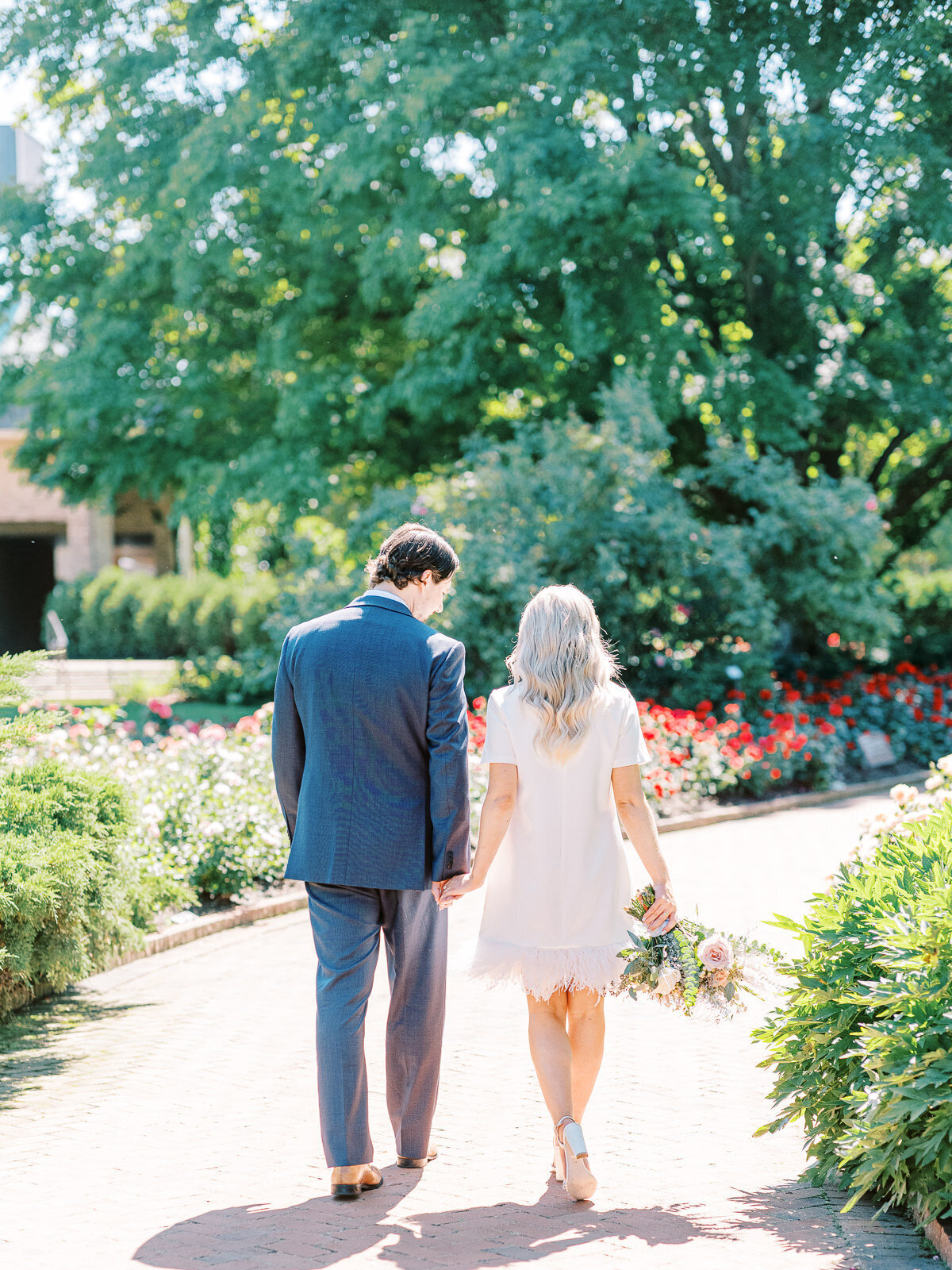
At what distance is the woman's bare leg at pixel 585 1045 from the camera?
3.75 metres

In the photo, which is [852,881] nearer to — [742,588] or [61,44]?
[742,588]

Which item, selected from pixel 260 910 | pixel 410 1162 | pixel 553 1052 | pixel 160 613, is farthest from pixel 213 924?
pixel 160 613

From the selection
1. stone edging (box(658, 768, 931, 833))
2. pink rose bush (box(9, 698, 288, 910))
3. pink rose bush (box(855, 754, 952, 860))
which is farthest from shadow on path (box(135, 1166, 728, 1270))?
stone edging (box(658, 768, 931, 833))

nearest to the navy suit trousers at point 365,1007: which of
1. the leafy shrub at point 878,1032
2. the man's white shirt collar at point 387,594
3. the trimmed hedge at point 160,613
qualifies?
the man's white shirt collar at point 387,594

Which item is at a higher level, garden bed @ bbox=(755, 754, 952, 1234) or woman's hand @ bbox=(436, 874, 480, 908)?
woman's hand @ bbox=(436, 874, 480, 908)

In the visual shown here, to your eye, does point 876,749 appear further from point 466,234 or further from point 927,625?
point 927,625

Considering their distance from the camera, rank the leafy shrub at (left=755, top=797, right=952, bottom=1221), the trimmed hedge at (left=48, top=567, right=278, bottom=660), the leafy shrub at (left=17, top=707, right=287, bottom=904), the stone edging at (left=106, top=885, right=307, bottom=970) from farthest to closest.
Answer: the trimmed hedge at (left=48, top=567, right=278, bottom=660) < the leafy shrub at (left=17, top=707, right=287, bottom=904) < the stone edging at (left=106, top=885, right=307, bottom=970) < the leafy shrub at (left=755, top=797, right=952, bottom=1221)

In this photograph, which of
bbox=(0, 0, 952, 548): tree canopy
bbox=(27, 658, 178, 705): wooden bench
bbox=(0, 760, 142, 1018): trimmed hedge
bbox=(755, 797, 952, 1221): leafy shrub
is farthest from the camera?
bbox=(27, 658, 178, 705): wooden bench

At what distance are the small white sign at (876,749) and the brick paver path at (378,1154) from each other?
10004 millimetres

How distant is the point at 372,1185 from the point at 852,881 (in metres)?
1.66

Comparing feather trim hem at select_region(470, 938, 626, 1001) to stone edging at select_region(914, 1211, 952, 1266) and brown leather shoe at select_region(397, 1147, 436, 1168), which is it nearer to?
brown leather shoe at select_region(397, 1147, 436, 1168)

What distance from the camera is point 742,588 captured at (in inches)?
554

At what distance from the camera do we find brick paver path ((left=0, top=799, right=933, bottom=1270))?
3.24 m

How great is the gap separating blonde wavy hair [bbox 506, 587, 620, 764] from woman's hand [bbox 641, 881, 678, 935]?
487 millimetres
